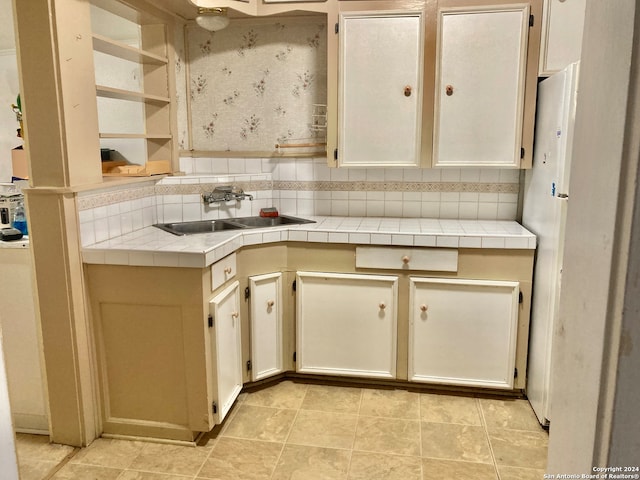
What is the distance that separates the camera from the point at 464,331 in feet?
8.77

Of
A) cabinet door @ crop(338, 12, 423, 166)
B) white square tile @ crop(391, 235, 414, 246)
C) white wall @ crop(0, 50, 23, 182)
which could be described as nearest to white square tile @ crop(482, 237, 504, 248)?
white square tile @ crop(391, 235, 414, 246)

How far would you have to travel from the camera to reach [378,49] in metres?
2.71

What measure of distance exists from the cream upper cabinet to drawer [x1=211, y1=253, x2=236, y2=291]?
6.02 feet

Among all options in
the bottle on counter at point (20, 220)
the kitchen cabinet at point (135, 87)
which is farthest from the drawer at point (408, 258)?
the bottle on counter at point (20, 220)

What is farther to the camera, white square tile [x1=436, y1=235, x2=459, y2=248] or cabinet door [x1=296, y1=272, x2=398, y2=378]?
cabinet door [x1=296, y1=272, x2=398, y2=378]

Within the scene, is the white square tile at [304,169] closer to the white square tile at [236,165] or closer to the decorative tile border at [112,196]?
the white square tile at [236,165]

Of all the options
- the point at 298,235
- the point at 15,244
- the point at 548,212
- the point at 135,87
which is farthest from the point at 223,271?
the point at 135,87

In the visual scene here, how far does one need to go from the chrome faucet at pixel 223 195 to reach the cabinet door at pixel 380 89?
642 mm

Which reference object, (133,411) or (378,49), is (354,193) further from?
(133,411)

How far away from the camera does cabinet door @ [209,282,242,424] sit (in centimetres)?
228

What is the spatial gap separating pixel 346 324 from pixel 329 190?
0.89 meters

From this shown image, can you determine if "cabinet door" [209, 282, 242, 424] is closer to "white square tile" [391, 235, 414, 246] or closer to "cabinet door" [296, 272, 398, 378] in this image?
"cabinet door" [296, 272, 398, 378]

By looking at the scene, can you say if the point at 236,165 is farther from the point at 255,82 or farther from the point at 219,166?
the point at 255,82

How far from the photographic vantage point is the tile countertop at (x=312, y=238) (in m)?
2.17
